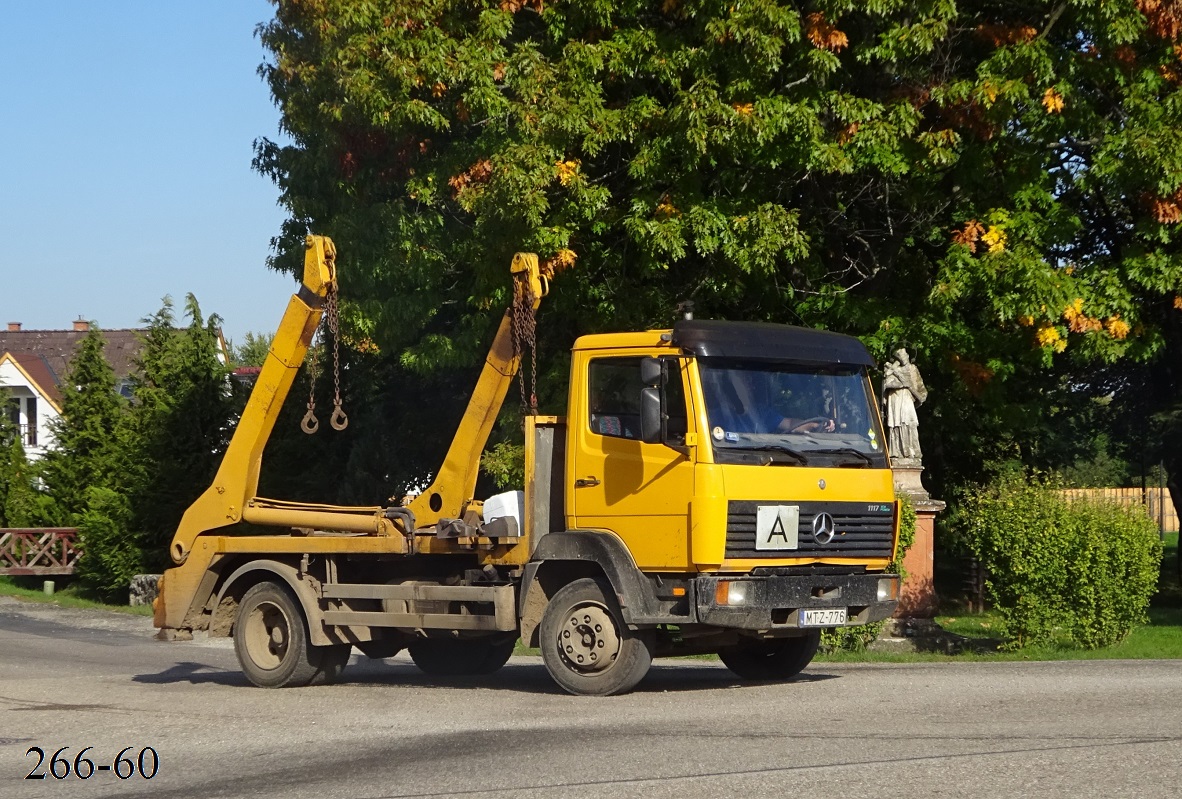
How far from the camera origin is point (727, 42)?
682 inches

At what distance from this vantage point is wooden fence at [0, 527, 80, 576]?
32469mm

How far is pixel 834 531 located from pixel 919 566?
6.06m

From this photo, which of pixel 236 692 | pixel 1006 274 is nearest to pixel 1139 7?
pixel 1006 274

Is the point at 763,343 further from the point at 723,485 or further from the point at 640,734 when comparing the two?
the point at 640,734

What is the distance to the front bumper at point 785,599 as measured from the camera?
10.8 meters

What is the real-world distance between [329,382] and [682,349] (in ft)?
56.4

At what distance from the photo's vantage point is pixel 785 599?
1105 cm

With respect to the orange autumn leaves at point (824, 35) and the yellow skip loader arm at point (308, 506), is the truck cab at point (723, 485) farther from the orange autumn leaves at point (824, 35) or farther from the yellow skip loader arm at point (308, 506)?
the orange autumn leaves at point (824, 35)

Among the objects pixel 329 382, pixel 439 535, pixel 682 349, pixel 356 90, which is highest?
pixel 356 90

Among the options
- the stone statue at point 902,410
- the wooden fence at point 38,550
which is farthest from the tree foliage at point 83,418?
the stone statue at point 902,410

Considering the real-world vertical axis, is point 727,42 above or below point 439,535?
above

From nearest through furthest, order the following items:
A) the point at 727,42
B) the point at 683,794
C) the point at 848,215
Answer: the point at 683,794
the point at 727,42
the point at 848,215

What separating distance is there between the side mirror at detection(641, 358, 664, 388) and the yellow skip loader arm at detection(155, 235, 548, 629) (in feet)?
6.44

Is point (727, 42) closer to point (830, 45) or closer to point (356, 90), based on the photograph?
point (830, 45)
